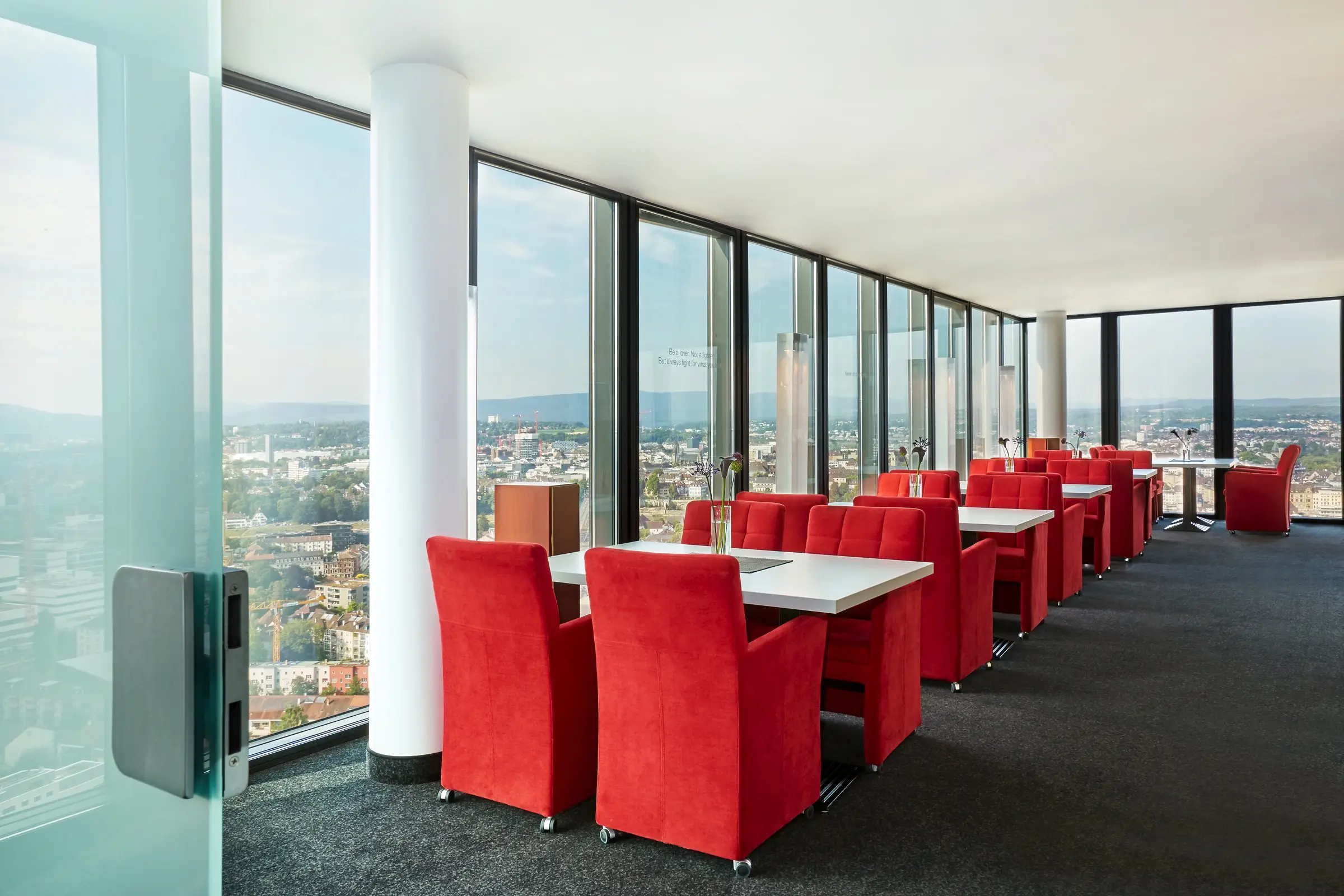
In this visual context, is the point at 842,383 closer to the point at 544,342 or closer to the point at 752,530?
the point at 544,342

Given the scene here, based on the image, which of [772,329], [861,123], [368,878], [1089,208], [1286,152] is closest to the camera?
[368,878]

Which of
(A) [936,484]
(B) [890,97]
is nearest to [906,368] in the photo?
(A) [936,484]

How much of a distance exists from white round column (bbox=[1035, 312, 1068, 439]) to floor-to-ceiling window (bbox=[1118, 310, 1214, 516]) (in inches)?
40.0

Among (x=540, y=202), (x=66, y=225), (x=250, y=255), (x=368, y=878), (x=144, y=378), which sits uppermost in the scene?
(x=540, y=202)

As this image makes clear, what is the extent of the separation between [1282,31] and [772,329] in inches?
184

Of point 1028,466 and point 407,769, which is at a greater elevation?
point 1028,466

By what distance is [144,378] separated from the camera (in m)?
0.89

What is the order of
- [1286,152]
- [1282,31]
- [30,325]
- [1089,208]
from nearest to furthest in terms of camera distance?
[30,325], [1282,31], [1286,152], [1089,208]

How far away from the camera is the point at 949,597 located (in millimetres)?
4672

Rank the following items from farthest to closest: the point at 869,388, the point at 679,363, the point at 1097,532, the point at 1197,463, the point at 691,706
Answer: the point at 1197,463, the point at 869,388, the point at 1097,532, the point at 679,363, the point at 691,706

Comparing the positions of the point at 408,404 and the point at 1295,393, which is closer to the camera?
the point at 408,404

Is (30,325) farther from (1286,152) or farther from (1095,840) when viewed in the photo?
(1286,152)

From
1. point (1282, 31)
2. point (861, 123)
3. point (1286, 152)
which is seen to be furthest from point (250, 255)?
point (1286, 152)

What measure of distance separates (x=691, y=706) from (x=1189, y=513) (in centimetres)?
1219
